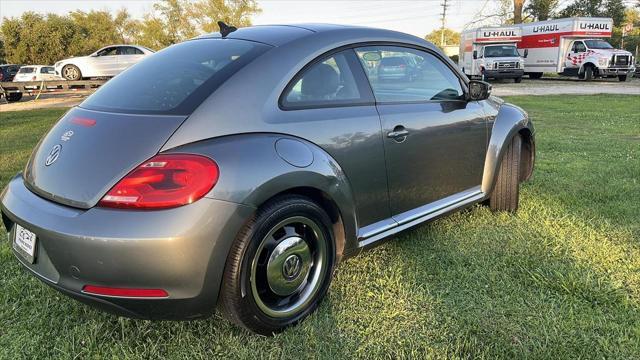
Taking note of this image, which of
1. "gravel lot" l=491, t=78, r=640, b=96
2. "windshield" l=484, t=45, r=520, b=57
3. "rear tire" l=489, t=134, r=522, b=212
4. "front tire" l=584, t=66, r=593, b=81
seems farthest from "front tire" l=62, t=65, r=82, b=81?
"front tire" l=584, t=66, r=593, b=81

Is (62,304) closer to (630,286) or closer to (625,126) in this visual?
(630,286)

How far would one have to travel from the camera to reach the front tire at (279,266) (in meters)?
2.17

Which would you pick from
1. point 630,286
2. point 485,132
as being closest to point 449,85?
point 485,132

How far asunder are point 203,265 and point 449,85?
7.58 feet

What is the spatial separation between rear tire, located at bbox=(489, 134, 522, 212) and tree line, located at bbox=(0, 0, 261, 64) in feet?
150

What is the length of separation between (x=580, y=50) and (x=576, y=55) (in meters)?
0.30

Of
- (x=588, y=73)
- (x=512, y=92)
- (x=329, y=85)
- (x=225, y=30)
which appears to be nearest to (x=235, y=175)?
(x=329, y=85)

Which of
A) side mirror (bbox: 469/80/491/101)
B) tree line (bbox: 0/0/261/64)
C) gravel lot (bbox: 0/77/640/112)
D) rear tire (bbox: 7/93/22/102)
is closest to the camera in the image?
side mirror (bbox: 469/80/491/101)

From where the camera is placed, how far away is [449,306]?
8.75ft

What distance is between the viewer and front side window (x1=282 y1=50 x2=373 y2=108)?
2.51m

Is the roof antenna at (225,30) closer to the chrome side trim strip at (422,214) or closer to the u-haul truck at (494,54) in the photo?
the chrome side trim strip at (422,214)

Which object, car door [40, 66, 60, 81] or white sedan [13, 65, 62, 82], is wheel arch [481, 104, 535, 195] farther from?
car door [40, 66, 60, 81]

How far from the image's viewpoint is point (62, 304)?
272 centimetres

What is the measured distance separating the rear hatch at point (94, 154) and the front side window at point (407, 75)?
1315mm
